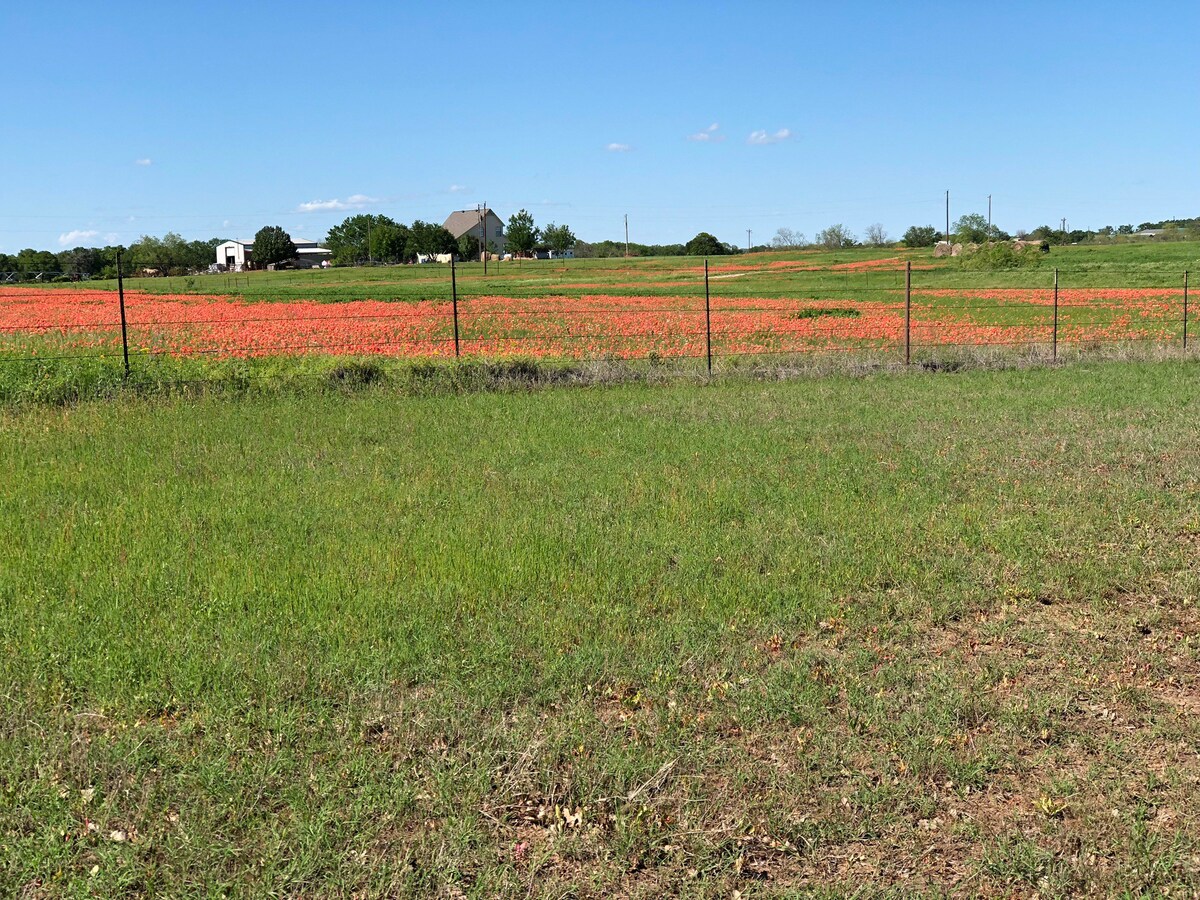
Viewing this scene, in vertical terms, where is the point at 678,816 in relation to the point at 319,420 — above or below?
below

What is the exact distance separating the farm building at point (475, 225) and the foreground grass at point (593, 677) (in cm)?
12827

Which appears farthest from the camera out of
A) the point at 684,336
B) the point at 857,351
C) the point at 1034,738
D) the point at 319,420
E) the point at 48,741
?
the point at 684,336

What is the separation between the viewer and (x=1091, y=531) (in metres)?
7.96

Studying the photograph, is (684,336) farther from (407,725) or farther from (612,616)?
(407,725)

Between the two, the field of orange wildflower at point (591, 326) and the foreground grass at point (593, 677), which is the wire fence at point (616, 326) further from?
the foreground grass at point (593, 677)

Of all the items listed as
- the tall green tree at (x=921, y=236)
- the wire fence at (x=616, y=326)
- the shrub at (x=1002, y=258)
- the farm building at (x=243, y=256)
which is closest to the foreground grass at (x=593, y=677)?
the wire fence at (x=616, y=326)

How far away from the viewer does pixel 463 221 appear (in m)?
141

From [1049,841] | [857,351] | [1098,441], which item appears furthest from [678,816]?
[857,351]

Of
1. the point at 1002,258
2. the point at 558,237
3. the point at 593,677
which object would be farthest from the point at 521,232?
the point at 593,677

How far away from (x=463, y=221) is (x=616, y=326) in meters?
121

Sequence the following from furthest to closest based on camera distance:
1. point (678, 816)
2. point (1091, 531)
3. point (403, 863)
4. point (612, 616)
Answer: point (1091, 531) → point (612, 616) → point (678, 816) → point (403, 863)

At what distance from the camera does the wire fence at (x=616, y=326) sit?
19.3m

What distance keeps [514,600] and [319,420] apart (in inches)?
279

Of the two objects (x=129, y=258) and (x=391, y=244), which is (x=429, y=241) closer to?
(x=391, y=244)
